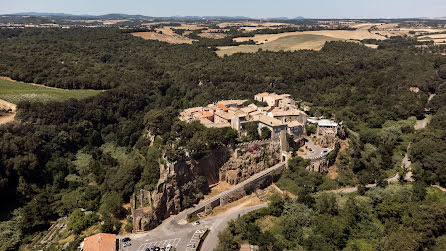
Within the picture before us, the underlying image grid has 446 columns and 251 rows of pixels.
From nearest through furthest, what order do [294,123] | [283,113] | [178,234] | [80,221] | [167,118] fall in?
[178,234]
[80,221]
[294,123]
[283,113]
[167,118]

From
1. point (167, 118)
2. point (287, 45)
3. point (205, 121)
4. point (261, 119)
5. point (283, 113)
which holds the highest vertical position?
point (287, 45)

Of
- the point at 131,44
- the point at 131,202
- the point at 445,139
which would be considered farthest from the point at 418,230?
the point at 131,44

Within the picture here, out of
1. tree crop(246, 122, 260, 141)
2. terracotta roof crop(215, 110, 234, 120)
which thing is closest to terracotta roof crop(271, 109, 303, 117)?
tree crop(246, 122, 260, 141)

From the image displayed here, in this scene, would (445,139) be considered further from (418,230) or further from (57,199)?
(57,199)

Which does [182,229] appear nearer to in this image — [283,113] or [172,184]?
[172,184]

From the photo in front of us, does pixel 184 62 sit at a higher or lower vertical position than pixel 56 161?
higher

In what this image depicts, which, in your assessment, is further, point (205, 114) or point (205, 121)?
point (205, 114)

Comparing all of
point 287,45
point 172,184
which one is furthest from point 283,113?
point 287,45
